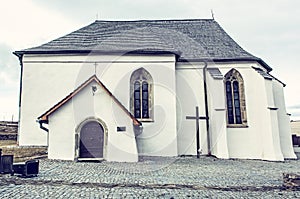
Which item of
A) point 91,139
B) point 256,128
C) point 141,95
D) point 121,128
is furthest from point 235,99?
point 91,139

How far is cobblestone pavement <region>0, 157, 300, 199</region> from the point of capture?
20.3 ft

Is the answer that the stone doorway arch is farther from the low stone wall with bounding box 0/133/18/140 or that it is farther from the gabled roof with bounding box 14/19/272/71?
the low stone wall with bounding box 0/133/18/140

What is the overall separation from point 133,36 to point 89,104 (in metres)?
7.38

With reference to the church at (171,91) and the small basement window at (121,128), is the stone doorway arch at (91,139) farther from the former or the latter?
the church at (171,91)

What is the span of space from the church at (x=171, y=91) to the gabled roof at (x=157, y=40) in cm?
8

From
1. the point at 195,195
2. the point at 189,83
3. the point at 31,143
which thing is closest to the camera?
the point at 195,195

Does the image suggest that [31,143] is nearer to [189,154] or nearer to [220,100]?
[189,154]

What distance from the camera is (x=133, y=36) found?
17.6 metres

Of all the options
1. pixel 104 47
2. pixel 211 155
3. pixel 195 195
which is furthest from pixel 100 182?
pixel 104 47

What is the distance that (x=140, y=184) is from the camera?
7.30 m

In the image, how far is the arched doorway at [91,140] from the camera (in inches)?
482

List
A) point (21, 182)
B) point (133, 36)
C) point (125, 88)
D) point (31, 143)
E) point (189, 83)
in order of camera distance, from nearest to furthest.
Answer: point (21, 182), point (31, 143), point (125, 88), point (189, 83), point (133, 36)

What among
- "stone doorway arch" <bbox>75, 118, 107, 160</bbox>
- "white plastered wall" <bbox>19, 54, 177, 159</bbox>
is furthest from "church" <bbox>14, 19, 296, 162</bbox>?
"stone doorway arch" <bbox>75, 118, 107, 160</bbox>

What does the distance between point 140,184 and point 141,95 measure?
856 cm
